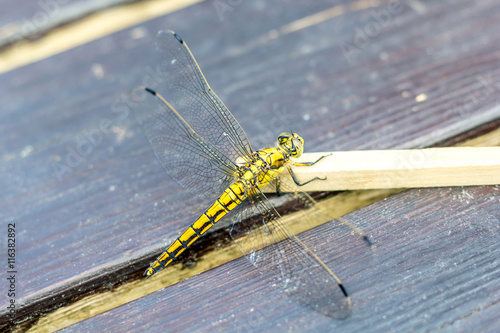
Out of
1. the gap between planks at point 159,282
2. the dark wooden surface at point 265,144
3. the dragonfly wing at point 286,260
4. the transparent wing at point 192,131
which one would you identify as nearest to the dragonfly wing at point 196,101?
the transparent wing at point 192,131

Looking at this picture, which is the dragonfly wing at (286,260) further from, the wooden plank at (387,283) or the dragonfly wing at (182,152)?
the dragonfly wing at (182,152)

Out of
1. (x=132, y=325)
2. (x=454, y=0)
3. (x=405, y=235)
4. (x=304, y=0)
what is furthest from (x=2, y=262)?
(x=454, y=0)

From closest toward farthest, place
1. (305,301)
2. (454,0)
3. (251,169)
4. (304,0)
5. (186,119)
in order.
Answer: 1. (305,301)
2. (251,169)
3. (186,119)
4. (454,0)
5. (304,0)

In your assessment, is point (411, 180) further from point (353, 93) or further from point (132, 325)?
point (132, 325)

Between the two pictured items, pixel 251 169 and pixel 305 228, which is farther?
pixel 251 169

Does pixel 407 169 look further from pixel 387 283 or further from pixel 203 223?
pixel 203 223

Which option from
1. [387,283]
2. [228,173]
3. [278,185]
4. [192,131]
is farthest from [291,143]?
[387,283]

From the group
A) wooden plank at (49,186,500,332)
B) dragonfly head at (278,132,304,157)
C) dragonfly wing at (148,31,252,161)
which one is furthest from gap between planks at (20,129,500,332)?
dragonfly wing at (148,31,252,161)
